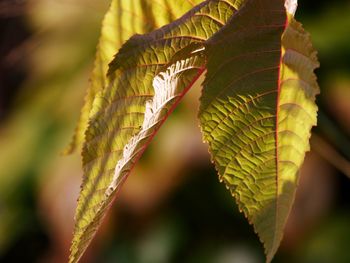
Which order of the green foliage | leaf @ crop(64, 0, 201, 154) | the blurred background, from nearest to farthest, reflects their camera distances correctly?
the green foliage
leaf @ crop(64, 0, 201, 154)
the blurred background

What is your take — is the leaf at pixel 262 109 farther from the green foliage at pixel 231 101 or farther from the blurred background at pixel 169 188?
the blurred background at pixel 169 188

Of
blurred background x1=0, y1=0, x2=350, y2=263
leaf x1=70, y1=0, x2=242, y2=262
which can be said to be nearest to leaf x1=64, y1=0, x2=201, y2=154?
leaf x1=70, y1=0, x2=242, y2=262

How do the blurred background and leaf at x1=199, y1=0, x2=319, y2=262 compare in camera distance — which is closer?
leaf at x1=199, y1=0, x2=319, y2=262

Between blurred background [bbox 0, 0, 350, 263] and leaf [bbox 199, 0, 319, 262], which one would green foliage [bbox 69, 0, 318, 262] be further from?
blurred background [bbox 0, 0, 350, 263]

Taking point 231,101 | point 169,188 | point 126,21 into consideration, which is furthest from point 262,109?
point 169,188

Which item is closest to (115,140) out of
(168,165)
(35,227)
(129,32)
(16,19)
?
(129,32)

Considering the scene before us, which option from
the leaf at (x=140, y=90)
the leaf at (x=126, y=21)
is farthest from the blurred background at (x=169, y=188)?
the leaf at (x=140, y=90)

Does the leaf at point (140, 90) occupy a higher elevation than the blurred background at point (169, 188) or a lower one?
higher

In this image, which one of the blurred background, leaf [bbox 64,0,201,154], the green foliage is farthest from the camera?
the blurred background
